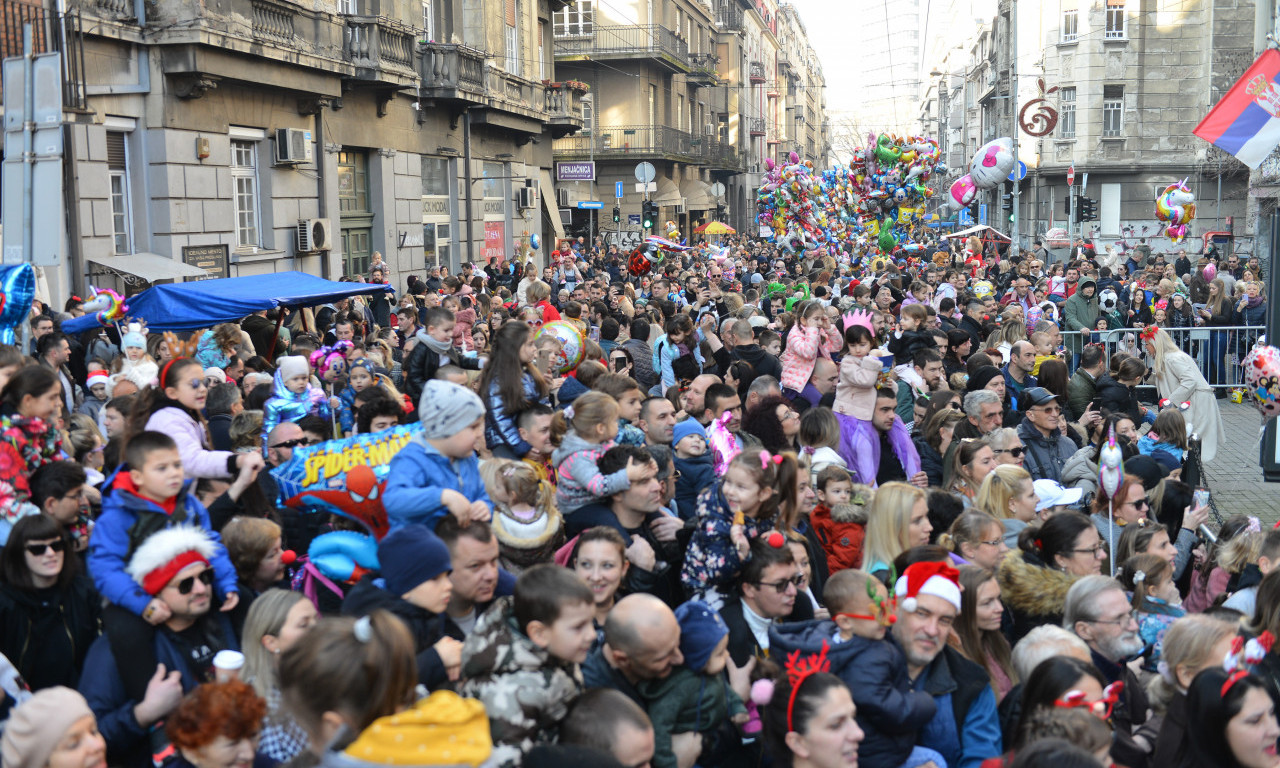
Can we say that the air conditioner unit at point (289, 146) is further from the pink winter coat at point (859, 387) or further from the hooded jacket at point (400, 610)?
the hooded jacket at point (400, 610)

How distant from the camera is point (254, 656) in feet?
12.5

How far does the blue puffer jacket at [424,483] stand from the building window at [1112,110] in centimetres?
4587

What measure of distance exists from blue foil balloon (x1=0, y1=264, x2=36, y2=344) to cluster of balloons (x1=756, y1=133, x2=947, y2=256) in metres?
18.0

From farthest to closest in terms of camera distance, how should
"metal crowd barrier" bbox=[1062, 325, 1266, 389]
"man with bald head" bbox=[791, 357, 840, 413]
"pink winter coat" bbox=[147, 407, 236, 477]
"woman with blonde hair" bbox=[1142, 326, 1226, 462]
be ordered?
"metal crowd barrier" bbox=[1062, 325, 1266, 389], "woman with blonde hair" bbox=[1142, 326, 1226, 462], "man with bald head" bbox=[791, 357, 840, 413], "pink winter coat" bbox=[147, 407, 236, 477]

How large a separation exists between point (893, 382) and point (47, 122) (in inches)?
244

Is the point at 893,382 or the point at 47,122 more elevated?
the point at 47,122

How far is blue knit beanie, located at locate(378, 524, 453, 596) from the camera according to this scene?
3777 millimetres

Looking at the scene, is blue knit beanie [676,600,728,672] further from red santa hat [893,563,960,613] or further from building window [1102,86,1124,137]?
building window [1102,86,1124,137]

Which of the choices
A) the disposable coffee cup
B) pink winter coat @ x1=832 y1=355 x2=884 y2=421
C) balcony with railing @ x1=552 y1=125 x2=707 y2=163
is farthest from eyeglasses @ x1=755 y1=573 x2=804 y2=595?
balcony with railing @ x1=552 y1=125 x2=707 y2=163

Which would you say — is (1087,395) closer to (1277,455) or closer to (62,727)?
(1277,455)

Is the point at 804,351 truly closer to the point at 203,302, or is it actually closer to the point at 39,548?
the point at 203,302

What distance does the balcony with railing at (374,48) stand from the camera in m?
20.1

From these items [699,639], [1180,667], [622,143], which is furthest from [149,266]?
[622,143]

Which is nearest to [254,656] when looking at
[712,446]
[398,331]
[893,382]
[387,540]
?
[387,540]
